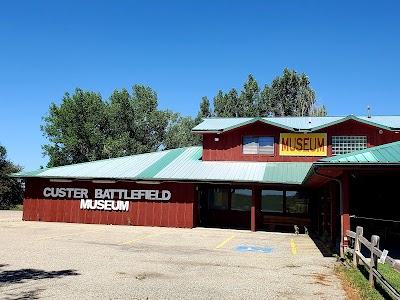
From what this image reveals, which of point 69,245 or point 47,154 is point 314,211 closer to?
point 69,245

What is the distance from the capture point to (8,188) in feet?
146

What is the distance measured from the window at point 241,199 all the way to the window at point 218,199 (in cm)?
46

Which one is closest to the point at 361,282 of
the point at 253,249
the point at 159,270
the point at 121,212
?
the point at 159,270

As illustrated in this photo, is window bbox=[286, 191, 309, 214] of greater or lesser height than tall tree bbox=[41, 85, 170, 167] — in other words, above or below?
below

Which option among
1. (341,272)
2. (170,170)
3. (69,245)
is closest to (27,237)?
(69,245)

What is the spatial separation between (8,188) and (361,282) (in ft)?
147

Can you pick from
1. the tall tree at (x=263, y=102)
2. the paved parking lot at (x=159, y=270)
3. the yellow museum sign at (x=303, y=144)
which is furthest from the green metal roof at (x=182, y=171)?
the tall tree at (x=263, y=102)

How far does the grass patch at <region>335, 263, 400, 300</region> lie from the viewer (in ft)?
23.7

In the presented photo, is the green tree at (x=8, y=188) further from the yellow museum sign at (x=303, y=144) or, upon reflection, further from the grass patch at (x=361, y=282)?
the grass patch at (x=361, y=282)

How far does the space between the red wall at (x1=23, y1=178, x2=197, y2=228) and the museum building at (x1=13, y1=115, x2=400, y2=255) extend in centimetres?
6

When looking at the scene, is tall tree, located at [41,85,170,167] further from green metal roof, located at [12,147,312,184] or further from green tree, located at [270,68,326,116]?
green metal roof, located at [12,147,312,184]

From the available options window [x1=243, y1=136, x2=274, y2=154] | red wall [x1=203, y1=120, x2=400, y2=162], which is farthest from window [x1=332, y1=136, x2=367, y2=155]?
window [x1=243, y1=136, x2=274, y2=154]

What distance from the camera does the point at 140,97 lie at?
174 ft

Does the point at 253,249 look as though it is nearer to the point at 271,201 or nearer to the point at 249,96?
the point at 271,201
